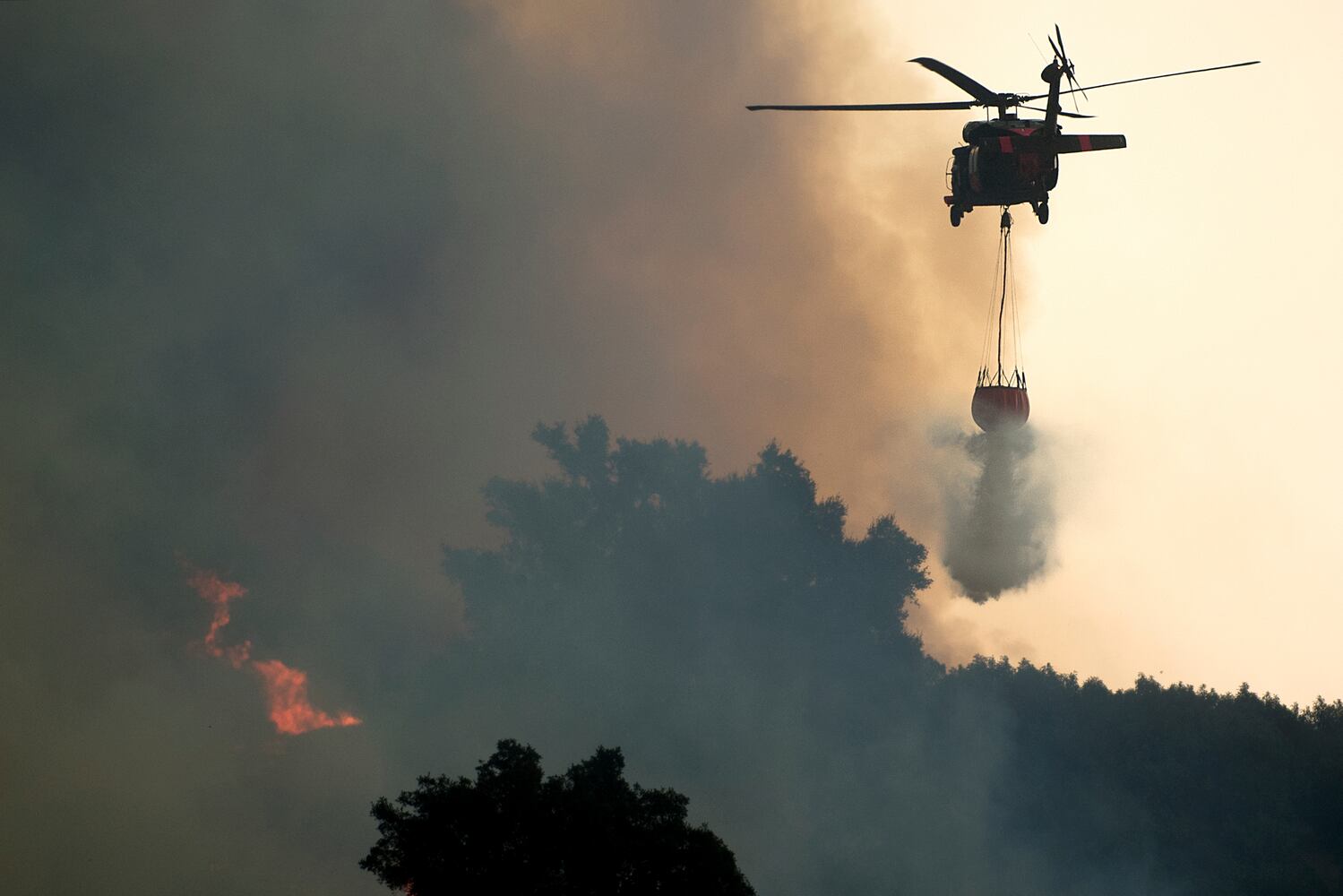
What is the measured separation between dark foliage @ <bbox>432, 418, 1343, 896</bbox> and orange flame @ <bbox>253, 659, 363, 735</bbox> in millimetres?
9906

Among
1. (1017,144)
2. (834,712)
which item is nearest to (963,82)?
(1017,144)

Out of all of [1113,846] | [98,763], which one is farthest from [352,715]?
[1113,846]

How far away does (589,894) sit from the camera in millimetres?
47844

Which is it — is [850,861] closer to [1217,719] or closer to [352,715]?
[1217,719]

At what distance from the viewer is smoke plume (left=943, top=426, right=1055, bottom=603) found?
349 feet

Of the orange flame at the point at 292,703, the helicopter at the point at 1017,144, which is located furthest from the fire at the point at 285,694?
the helicopter at the point at 1017,144

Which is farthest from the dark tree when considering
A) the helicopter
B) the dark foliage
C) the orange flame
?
the orange flame

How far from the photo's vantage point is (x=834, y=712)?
10006 centimetres

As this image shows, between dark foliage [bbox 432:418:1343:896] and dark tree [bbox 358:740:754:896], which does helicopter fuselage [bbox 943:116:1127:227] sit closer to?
dark tree [bbox 358:740:754:896]

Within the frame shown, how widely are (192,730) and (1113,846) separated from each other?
179ft

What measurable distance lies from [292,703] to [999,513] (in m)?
50.0

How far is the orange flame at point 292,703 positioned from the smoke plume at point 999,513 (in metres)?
44.0

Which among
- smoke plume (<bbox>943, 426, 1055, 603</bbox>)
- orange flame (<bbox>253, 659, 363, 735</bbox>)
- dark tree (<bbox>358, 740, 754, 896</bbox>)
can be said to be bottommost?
dark tree (<bbox>358, 740, 754, 896</bbox>)

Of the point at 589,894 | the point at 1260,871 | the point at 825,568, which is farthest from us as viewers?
the point at 825,568
